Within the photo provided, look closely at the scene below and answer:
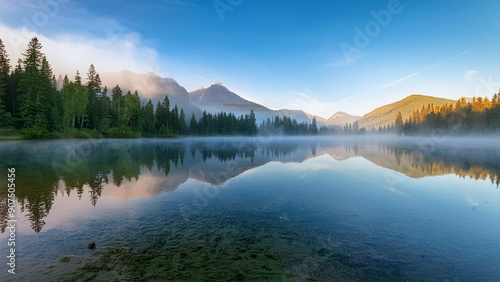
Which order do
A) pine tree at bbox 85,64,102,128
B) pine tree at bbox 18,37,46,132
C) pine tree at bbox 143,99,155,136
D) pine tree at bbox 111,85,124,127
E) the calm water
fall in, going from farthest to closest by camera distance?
pine tree at bbox 143,99,155,136
pine tree at bbox 111,85,124,127
pine tree at bbox 85,64,102,128
pine tree at bbox 18,37,46,132
the calm water

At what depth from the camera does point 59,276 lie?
6.31 metres

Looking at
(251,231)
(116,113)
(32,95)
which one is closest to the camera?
(251,231)

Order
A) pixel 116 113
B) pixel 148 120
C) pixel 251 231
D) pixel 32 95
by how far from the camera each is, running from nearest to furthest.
Result: 1. pixel 251 231
2. pixel 32 95
3. pixel 116 113
4. pixel 148 120

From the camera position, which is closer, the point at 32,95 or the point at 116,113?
the point at 32,95

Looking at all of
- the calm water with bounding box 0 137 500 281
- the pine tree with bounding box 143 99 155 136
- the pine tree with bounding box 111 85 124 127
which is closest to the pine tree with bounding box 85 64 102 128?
the pine tree with bounding box 111 85 124 127

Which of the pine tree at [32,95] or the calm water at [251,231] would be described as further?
the pine tree at [32,95]

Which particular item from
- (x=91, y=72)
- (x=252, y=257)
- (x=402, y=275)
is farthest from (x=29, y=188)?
(x=91, y=72)

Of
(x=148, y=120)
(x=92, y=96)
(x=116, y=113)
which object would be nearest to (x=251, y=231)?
(x=116, y=113)

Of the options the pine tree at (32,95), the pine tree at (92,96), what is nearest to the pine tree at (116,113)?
the pine tree at (92,96)

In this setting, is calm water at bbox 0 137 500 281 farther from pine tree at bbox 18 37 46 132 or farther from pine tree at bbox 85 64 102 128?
pine tree at bbox 85 64 102 128

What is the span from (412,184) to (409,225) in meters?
11.8

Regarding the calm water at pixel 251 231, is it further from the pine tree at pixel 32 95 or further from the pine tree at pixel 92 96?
the pine tree at pixel 92 96

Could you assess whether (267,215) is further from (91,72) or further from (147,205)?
(91,72)

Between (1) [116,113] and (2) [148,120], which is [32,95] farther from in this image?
(2) [148,120]
